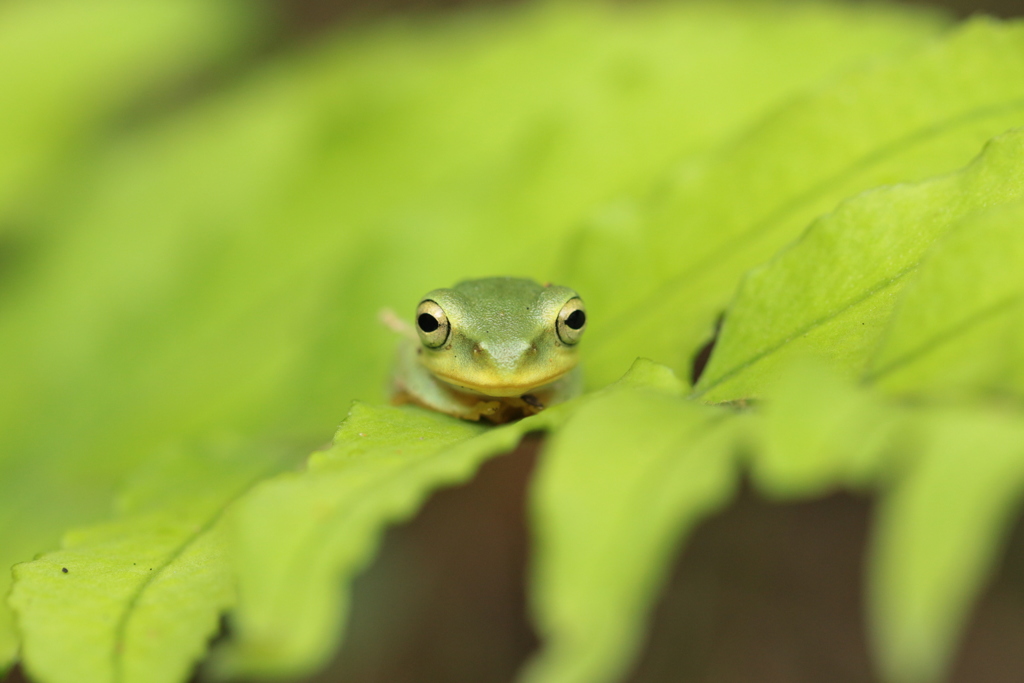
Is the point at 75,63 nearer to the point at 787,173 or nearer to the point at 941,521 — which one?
the point at 787,173

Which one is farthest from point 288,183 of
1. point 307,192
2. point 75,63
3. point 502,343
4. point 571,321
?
point 571,321

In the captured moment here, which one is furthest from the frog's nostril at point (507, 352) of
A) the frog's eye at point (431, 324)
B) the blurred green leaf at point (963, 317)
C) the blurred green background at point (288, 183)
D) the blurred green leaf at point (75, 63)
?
the blurred green leaf at point (75, 63)

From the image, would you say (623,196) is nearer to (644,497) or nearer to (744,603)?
A: (644,497)

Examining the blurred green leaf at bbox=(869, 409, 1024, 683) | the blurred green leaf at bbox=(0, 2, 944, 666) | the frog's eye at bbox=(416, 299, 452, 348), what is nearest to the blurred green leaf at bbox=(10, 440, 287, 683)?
the frog's eye at bbox=(416, 299, 452, 348)

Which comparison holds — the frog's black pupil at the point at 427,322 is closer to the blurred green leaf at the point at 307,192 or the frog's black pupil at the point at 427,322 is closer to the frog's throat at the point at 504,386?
the frog's throat at the point at 504,386

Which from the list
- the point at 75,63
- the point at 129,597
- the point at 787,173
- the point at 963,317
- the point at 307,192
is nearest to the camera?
the point at 963,317

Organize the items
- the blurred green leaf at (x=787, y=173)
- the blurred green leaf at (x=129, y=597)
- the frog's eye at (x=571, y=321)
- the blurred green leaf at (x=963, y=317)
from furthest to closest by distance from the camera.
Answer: the frog's eye at (x=571, y=321) < the blurred green leaf at (x=787, y=173) < the blurred green leaf at (x=129, y=597) < the blurred green leaf at (x=963, y=317)

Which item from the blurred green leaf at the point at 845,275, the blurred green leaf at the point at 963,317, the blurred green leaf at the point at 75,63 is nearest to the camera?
the blurred green leaf at the point at 963,317
